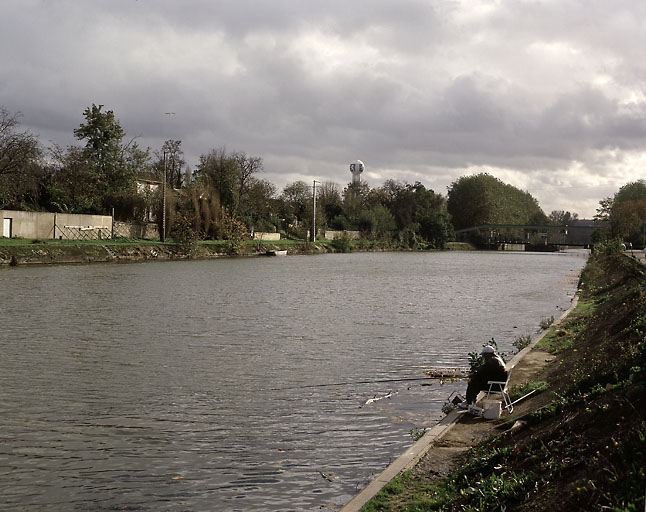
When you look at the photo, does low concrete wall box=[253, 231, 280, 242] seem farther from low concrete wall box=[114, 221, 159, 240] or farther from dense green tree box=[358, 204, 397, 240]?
dense green tree box=[358, 204, 397, 240]

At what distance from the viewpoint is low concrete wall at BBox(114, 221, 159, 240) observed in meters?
70.9

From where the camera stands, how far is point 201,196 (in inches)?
3182

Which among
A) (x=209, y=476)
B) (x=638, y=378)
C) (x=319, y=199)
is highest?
(x=319, y=199)

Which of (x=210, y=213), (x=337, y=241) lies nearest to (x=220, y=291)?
(x=210, y=213)

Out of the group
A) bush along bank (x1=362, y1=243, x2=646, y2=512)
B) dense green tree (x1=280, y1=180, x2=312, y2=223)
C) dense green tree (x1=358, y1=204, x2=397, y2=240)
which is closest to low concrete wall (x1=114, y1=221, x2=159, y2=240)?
dense green tree (x1=280, y1=180, x2=312, y2=223)

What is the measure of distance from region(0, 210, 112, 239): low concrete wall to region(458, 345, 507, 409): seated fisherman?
174ft

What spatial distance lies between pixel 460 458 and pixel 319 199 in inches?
5051

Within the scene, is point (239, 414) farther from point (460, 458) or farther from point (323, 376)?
point (460, 458)

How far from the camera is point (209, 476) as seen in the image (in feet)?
27.7

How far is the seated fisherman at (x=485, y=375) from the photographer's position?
10797mm

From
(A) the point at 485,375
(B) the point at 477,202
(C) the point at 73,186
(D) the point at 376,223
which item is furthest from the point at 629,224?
(A) the point at 485,375

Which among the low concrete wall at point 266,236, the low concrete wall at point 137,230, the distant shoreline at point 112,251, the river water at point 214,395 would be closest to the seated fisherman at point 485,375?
the river water at point 214,395

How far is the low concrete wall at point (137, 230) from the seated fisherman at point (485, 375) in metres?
63.6

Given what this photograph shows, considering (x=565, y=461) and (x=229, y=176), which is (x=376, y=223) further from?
(x=565, y=461)
